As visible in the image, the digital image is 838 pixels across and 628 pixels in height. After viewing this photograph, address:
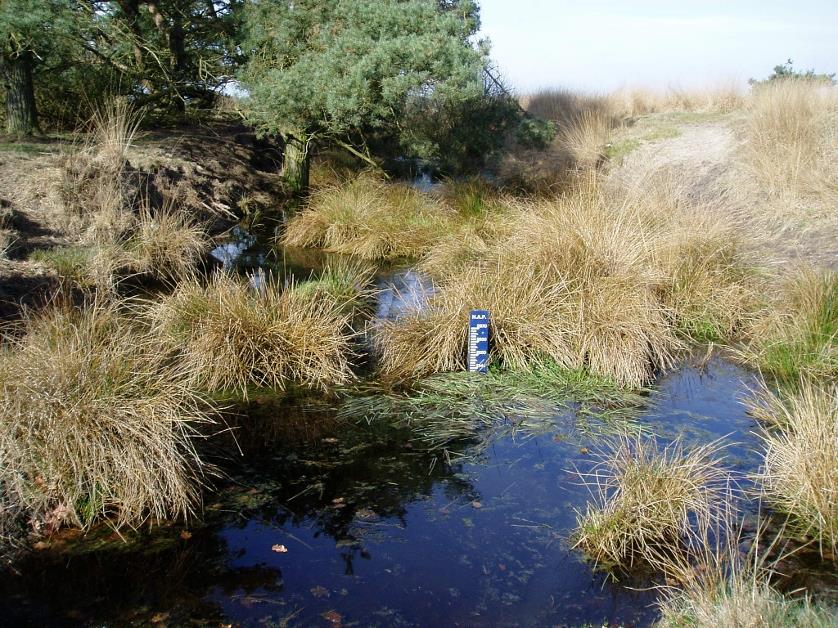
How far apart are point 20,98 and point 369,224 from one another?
205 inches

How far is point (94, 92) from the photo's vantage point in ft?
39.0

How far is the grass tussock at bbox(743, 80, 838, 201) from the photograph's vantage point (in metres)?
10.3

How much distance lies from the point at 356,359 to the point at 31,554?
3233 millimetres

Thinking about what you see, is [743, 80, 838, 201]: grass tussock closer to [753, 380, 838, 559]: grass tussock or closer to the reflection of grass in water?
Result: the reflection of grass in water

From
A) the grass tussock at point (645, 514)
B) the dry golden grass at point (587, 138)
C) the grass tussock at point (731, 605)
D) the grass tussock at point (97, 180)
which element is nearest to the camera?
the grass tussock at point (731, 605)

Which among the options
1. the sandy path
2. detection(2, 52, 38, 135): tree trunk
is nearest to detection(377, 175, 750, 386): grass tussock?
the sandy path

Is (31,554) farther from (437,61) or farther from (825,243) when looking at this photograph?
(825,243)

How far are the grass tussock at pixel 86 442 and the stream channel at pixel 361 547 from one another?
0.16 m

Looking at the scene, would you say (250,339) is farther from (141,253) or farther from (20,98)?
(20,98)

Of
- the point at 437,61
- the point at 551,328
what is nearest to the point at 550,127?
the point at 437,61

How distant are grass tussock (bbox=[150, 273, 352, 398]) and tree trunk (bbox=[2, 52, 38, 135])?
6.32 meters

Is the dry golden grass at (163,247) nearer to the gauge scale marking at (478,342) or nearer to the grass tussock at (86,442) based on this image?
the gauge scale marking at (478,342)

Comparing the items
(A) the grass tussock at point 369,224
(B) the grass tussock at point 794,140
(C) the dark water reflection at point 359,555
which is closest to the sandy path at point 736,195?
(B) the grass tussock at point 794,140

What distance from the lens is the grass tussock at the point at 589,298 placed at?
6.34m
